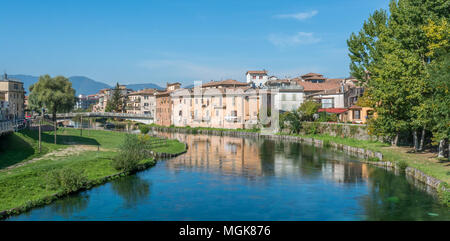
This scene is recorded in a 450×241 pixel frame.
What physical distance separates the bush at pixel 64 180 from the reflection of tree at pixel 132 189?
2.68 m

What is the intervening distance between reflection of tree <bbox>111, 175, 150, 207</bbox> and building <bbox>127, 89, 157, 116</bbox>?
99328 millimetres

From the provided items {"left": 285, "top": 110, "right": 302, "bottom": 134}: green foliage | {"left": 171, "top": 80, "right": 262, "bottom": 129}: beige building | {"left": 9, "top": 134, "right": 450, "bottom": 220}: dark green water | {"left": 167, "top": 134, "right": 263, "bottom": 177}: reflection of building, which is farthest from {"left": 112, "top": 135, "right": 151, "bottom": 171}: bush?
{"left": 171, "top": 80, "right": 262, "bottom": 129}: beige building

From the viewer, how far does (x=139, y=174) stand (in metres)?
31.0

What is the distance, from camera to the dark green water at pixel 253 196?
19969mm

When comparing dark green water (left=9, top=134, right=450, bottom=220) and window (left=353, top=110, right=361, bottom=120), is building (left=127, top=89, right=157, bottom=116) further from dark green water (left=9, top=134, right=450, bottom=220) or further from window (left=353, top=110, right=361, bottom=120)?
dark green water (left=9, top=134, right=450, bottom=220)

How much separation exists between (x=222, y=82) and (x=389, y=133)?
2396 inches

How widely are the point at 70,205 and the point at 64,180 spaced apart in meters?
2.74

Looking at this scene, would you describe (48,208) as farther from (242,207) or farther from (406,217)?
(406,217)

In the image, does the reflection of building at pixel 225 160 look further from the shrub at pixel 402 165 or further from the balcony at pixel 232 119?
the balcony at pixel 232 119

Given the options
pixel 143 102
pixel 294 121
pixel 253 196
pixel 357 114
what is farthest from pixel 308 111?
pixel 143 102

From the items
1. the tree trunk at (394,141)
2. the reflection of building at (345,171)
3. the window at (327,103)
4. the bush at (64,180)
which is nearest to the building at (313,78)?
the window at (327,103)

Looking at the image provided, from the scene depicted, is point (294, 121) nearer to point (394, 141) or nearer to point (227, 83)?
point (394, 141)

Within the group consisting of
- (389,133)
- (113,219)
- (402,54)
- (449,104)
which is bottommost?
(113,219)
